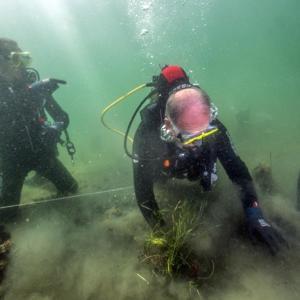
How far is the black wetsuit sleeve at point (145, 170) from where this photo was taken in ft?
13.8

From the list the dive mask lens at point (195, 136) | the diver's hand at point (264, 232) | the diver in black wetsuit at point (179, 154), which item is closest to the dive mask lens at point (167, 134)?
the diver in black wetsuit at point (179, 154)

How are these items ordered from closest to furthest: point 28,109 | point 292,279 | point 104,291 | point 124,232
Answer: point 292,279, point 104,291, point 124,232, point 28,109

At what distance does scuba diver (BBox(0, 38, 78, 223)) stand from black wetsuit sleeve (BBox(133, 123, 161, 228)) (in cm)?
253

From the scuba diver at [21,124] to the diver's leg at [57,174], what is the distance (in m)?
0.02

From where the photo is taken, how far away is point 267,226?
3834 mm

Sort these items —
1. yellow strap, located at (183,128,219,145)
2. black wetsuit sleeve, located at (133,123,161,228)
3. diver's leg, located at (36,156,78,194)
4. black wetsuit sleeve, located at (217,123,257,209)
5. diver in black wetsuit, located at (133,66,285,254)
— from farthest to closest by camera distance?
diver's leg, located at (36,156,78,194) → black wetsuit sleeve, located at (217,123,257,209) → black wetsuit sleeve, located at (133,123,161,228) → diver in black wetsuit, located at (133,66,285,254) → yellow strap, located at (183,128,219,145)

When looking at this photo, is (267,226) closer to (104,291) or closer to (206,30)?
(104,291)

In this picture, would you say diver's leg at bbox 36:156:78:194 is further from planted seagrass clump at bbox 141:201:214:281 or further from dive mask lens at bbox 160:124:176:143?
dive mask lens at bbox 160:124:176:143

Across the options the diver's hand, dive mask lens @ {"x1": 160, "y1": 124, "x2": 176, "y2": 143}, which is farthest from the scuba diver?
the diver's hand

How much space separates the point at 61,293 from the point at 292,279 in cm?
304

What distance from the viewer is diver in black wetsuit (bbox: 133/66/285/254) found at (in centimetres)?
367

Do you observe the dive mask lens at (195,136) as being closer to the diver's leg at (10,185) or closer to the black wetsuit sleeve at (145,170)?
the black wetsuit sleeve at (145,170)

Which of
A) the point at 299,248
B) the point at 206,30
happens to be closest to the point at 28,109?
the point at 299,248

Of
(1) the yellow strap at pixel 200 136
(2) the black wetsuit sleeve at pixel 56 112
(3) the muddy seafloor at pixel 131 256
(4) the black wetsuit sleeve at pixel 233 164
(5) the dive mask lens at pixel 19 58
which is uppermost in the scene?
(5) the dive mask lens at pixel 19 58
